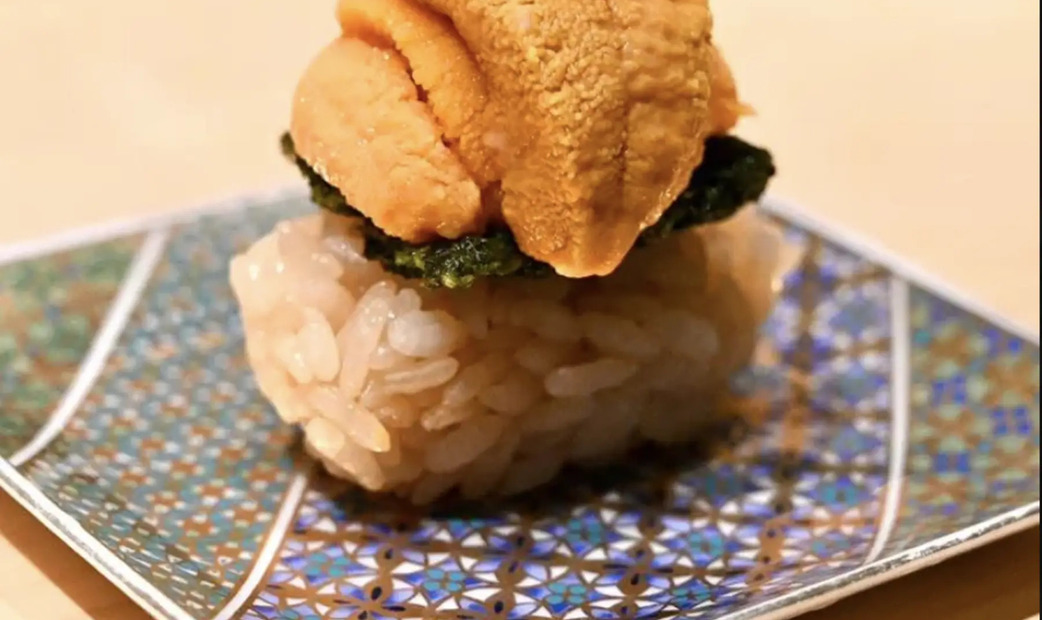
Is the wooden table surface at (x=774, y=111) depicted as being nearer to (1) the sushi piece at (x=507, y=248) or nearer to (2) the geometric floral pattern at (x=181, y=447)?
(2) the geometric floral pattern at (x=181, y=447)

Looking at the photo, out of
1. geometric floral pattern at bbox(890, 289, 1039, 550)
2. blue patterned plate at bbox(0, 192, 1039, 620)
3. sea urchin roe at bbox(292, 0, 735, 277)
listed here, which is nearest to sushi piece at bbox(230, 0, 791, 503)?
sea urchin roe at bbox(292, 0, 735, 277)

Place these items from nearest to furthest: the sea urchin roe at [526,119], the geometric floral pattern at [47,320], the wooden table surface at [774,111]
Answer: the sea urchin roe at [526,119] → the geometric floral pattern at [47,320] → the wooden table surface at [774,111]

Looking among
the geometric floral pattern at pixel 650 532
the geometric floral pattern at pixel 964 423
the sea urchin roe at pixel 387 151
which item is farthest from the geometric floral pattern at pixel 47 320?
the geometric floral pattern at pixel 964 423

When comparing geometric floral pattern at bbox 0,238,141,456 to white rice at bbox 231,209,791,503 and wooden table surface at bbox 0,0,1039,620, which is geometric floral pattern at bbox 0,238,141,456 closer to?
white rice at bbox 231,209,791,503

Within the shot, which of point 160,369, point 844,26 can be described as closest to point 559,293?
point 160,369

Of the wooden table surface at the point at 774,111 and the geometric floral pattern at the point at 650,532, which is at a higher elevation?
the wooden table surface at the point at 774,111

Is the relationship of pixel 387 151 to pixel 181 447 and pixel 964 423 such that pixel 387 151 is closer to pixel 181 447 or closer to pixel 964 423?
pixel 181 447

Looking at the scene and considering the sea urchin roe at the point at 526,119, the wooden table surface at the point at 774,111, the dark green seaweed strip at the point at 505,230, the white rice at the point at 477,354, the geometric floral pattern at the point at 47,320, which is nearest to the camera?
the sea urchin roe at the point at 526,119

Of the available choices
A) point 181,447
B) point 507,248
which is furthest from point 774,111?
point 181,447

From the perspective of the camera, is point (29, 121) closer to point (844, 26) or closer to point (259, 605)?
point (259, 605)
